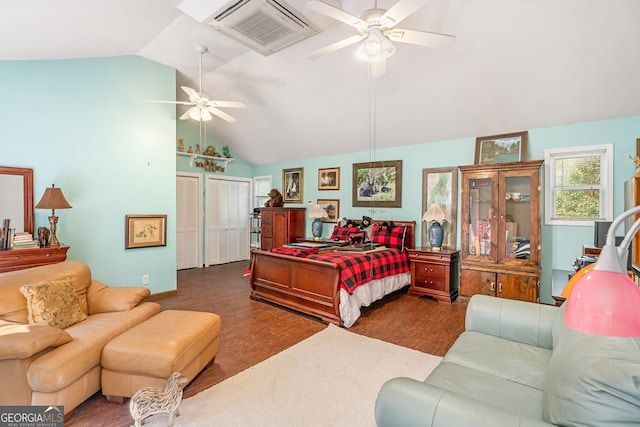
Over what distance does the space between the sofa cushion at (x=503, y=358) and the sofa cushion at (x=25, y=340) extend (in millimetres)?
→ 2391

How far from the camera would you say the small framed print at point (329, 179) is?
20.1 ft

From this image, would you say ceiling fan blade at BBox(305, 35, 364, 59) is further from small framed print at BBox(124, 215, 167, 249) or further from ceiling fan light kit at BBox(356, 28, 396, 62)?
small framed print at BBox(124, 215, 167, 249)

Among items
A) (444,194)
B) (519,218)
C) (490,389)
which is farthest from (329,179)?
(490,389)

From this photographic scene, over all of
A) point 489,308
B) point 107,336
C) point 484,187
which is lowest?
point 107,336

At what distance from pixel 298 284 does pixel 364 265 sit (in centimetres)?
87

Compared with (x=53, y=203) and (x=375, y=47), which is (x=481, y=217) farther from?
(x=53, y=203)

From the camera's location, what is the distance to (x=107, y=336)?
2.18 metres

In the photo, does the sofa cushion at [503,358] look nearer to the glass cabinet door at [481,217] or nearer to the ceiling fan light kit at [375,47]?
the ceiling fan light kit at [375,47]

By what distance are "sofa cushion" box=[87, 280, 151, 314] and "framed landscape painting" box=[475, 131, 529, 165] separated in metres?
4.52

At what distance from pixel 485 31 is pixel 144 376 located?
406 cm

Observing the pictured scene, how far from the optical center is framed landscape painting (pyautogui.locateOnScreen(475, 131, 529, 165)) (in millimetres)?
4074

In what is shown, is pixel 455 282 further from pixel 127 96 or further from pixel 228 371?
pixel 127 96

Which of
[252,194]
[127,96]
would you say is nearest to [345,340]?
[127,96]

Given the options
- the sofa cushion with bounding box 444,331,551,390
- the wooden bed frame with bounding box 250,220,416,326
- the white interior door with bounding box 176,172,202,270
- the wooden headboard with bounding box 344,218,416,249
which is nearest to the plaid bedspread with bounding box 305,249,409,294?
the wooden bed frame with bounding box 250,220,416,326
